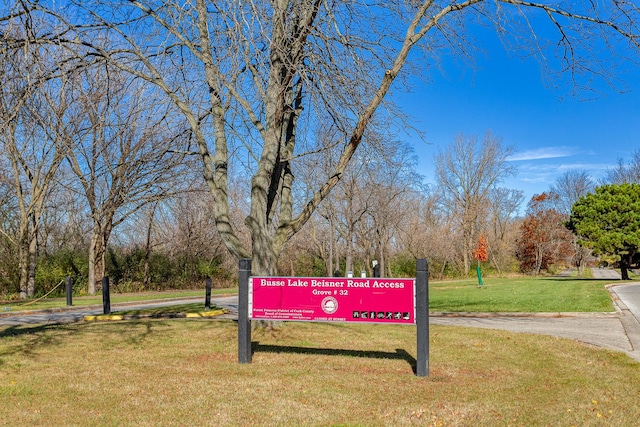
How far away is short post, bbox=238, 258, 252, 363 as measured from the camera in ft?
24.6

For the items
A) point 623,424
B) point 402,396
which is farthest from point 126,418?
point 623,424

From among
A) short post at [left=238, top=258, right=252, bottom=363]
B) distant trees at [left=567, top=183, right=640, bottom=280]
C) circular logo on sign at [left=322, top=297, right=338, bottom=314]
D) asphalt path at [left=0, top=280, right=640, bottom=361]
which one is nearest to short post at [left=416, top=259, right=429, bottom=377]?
circular logo on sign at [left=322, top=297, right=338, bottom=314]

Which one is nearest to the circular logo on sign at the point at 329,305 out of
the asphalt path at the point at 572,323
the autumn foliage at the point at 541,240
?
the asphalt path at the point at 572,323

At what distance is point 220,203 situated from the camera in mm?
10617

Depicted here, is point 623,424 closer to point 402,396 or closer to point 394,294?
point 402,396

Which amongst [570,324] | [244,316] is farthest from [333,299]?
[570,324]

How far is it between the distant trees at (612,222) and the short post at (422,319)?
101ft

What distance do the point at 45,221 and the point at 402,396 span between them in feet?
102

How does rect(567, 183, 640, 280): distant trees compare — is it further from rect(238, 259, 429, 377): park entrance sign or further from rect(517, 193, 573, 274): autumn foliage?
rect(238, 259, 429, 377): park entrance sign

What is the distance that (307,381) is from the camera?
20.8 ft

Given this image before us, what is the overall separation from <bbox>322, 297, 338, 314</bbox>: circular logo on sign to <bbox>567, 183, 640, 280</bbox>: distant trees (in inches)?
1216

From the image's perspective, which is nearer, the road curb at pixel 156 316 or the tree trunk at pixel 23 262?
the road curb at pixel 156 316

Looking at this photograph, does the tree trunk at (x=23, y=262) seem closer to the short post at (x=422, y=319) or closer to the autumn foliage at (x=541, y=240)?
the short post at (x=422, y=319)

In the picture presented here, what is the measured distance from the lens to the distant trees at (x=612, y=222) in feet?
108
